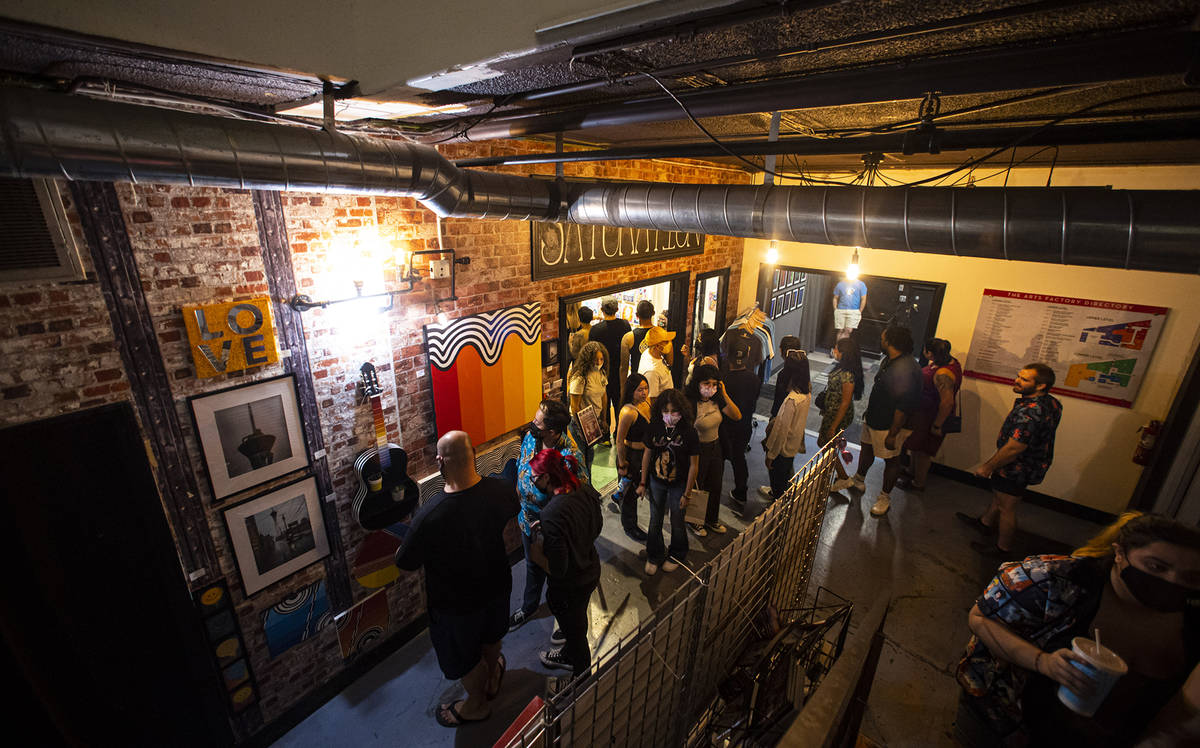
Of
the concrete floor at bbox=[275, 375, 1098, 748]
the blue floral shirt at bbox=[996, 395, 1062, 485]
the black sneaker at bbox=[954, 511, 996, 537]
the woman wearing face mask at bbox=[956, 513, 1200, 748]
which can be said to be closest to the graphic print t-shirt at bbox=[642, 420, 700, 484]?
the concrete floor at bbox=[275, 375, 1098, 748]

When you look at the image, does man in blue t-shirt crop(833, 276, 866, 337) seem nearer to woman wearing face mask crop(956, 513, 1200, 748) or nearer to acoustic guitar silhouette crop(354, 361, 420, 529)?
woman wearing face mask crop(956, 513, 1200, 748)

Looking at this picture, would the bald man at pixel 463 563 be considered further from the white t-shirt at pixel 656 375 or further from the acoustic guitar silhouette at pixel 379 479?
the white t-shirt at pixel 656 375

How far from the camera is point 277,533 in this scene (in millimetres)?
2939

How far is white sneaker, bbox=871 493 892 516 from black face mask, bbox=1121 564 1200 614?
3376 millimetres

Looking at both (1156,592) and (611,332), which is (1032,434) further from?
(611,332)

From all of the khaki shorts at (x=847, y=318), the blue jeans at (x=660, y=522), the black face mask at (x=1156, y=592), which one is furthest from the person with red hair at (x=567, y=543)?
the khaki shorts at (x=847, y=318)

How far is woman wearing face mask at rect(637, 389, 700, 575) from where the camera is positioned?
12.5ft

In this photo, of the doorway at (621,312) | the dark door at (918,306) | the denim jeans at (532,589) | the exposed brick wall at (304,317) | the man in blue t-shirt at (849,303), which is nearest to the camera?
the exposed brick wall at (304,317)

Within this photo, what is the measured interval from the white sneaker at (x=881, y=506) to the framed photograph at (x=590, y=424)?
3.06 metres

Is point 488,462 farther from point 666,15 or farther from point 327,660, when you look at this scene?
point 666,15

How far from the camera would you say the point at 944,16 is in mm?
1349

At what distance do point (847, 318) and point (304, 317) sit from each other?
355 inches

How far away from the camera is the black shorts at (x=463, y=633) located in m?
2.84

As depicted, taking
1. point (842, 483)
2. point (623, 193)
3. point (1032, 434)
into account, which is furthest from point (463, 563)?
point (1032, 434)
